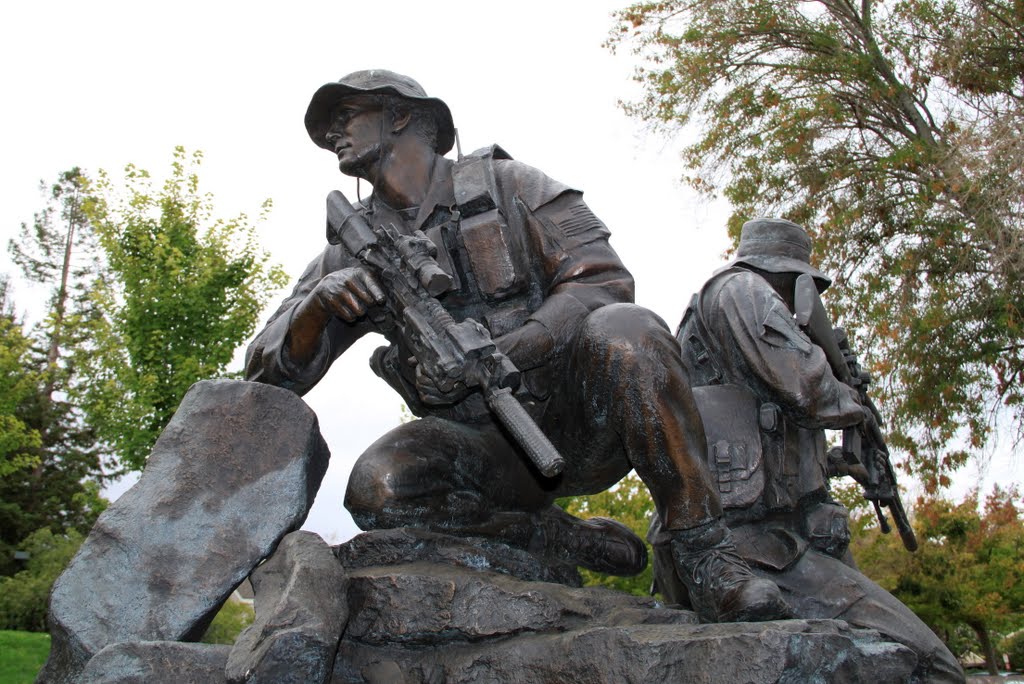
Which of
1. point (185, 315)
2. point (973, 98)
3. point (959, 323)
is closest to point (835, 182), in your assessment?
point (973, 98)

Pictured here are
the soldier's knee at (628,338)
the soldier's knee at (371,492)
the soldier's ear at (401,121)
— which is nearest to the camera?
the soldier's knee at (628,338)

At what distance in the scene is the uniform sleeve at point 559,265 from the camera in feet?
11.3

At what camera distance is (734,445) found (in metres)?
3.94

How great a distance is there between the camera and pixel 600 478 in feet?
12.1

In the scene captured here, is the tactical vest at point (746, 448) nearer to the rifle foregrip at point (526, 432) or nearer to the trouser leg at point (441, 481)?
the trouser leg at point (441, 481)

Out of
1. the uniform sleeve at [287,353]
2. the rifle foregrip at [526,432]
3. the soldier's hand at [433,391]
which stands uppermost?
the uniform sleeve at [287,353]

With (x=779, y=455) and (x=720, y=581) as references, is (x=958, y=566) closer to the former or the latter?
(x=779, y=455)

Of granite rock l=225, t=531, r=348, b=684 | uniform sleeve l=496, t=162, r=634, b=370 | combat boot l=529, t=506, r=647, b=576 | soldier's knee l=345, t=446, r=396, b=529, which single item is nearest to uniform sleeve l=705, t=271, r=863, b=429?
uniform sleeve l=496, t=162, r=634, b=370

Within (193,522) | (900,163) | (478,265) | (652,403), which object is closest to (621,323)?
(652,403)

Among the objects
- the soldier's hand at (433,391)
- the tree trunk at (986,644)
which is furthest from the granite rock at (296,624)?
the tree trunk at (986,644)

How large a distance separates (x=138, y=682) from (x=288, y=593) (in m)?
0.46

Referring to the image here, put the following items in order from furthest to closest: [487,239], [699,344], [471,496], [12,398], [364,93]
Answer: [12,398]
[699,344]
[364,93]
[487,239]
[471,496]

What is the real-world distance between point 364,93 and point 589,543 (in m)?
1.88

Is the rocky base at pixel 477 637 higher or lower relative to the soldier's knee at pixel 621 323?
lower
